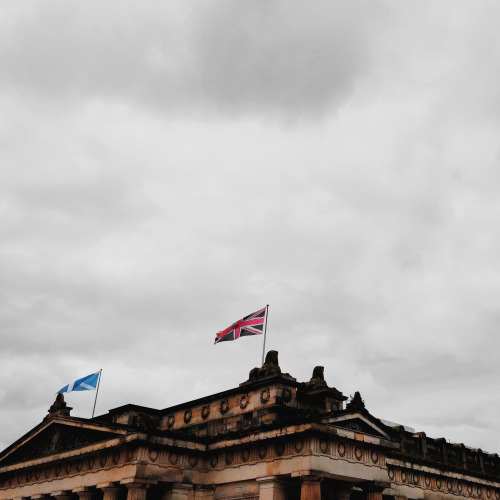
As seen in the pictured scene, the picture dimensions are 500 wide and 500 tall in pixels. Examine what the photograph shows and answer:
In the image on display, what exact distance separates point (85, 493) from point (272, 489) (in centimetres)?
1314

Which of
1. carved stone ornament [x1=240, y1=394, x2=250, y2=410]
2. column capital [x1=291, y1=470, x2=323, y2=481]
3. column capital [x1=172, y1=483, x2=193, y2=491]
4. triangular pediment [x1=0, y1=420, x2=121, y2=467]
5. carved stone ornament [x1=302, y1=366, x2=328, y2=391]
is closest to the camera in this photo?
column capital [x1=291, y1=470, x2=323, y2=481]

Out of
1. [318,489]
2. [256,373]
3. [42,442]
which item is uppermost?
[256,373]

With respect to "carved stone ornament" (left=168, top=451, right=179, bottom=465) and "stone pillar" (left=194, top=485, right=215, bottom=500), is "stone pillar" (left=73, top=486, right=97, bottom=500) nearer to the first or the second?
"carved stone ornament" (left=168, top=451, right=179, bottom=465)

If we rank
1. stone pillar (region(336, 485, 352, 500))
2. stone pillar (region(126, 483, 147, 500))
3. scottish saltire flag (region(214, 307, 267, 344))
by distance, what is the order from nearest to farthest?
stone pillar (region(126, 483, 147, 500))
stone pillar (region(336, 485, 352, 500))
scottish saltire flag (region(214, 307, 267, 344))

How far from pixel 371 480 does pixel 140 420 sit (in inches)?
599

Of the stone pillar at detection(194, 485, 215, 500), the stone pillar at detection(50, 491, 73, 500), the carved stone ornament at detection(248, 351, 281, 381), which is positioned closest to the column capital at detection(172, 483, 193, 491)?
the stone pillar at detection(194, 485, 215, 500)

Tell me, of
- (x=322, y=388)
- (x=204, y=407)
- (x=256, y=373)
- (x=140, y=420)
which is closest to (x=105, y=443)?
(x=140, y=420)

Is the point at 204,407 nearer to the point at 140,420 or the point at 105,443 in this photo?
the point at 140,420

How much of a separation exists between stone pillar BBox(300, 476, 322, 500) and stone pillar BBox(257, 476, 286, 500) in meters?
1.84

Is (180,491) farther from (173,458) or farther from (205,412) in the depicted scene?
(205,412)

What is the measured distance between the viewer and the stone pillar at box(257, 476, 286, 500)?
32750 millimetres

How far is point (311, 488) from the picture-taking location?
3109 cm

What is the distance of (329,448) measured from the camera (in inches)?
1280

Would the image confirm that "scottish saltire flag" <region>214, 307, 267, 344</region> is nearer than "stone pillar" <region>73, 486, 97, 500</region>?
No
